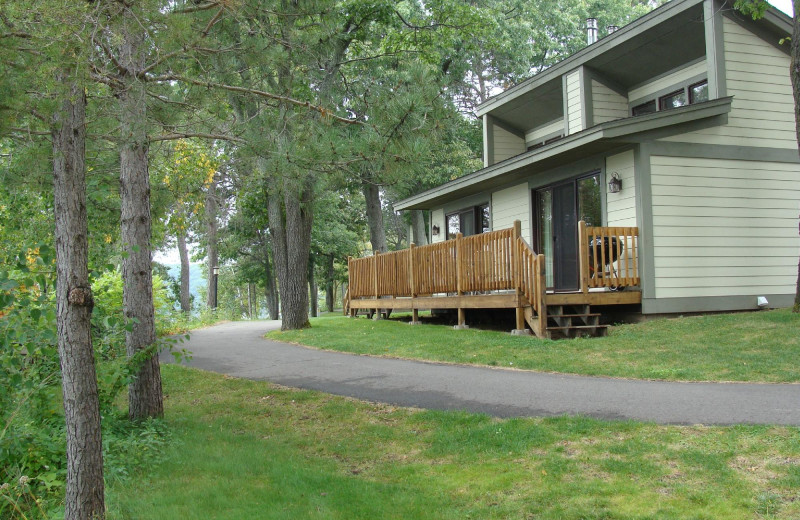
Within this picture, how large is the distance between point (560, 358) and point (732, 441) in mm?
4238

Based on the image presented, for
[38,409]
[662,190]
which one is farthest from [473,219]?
[38,409]

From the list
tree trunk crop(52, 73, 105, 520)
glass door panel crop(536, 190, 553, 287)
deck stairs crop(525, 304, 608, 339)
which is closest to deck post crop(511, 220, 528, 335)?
deck stairs crop(525, 304, 608, 339)

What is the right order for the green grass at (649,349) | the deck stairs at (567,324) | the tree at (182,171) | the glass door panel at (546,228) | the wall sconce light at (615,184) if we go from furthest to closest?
1. the glass door panel at (546,228)
2. the wall sconce light at (615,184)
3. the tree at (182,171)
4. the deck stairs at (567,324)
5. the green grass at (649,349)

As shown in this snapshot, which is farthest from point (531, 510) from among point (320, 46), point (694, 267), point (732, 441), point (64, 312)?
point (694, 267)

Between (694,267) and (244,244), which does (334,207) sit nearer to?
(244,244)

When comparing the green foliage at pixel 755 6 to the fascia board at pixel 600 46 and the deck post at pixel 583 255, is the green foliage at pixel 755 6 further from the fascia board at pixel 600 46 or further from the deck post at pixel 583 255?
the deck post at pixel 583 255

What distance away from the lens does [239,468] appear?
5.17 meters

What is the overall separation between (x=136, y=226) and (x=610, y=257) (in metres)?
8.04

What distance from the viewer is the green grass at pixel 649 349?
311 inches

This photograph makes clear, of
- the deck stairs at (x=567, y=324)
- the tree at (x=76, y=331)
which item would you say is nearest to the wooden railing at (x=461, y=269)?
the deck stairs at (x=567, y=324)

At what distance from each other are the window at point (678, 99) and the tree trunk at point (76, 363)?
39.5ft

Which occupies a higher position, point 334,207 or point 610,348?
point 334,207

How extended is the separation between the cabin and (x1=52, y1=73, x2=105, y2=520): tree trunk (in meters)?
8.14

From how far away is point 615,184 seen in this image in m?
12.2
